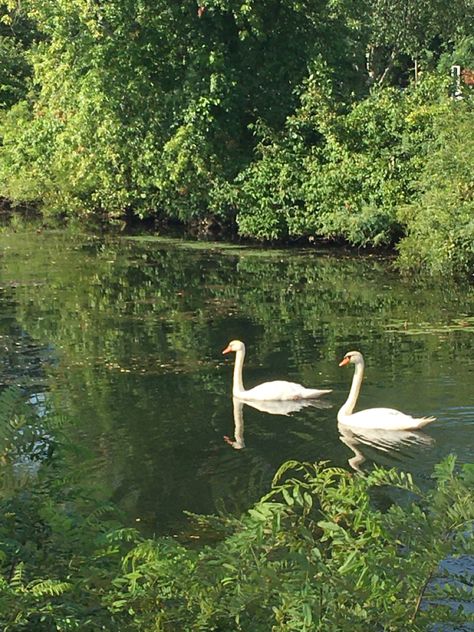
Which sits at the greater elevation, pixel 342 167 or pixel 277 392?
pixel 342 167

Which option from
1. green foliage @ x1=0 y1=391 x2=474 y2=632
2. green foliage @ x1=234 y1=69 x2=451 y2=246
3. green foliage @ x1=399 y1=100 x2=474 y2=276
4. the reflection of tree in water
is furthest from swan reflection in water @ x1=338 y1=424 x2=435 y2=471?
green foliage @ x1=234 y1=69 x2=451 y2=246

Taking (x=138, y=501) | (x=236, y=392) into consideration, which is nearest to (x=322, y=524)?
(x=138, y=501)

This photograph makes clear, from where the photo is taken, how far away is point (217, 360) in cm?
1398

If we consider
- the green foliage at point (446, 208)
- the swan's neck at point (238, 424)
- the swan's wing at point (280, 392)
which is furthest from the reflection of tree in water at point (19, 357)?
the green foliage at point (446, 208)

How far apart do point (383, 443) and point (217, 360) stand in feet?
13.3

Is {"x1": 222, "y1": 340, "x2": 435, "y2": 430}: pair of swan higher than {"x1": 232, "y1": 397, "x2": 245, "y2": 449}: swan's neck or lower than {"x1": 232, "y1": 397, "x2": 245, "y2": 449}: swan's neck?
higher

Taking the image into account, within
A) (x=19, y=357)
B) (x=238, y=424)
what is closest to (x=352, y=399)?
(x=238, y=424)

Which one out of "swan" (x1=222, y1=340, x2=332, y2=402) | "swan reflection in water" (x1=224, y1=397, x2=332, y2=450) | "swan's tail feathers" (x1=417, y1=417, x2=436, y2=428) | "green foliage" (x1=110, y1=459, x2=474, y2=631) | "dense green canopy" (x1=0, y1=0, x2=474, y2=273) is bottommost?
"swan reflection in water" (x1=224, y1=397, x2=332, y2=450)

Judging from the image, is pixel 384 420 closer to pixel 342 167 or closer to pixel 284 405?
pixel 284 405

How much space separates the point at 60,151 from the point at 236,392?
62.9ft

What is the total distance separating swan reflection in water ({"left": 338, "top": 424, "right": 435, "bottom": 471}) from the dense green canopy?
10744 mm

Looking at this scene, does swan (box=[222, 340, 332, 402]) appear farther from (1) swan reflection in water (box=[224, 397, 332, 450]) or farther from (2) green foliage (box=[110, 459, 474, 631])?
(2) green foliage (box=[110, 459, 474, 631])

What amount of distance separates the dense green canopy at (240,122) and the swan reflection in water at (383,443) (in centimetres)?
1074

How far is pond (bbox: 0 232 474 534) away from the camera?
9.73 meters
